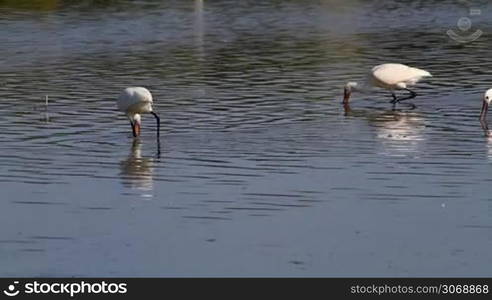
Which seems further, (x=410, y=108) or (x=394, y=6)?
(x=394, y=6)

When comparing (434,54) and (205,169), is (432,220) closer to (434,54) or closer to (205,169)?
(205,169)

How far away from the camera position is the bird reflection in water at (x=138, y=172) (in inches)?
580

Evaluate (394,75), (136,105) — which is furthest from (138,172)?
(394,75)

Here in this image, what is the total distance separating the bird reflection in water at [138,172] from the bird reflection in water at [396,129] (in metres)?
2.62

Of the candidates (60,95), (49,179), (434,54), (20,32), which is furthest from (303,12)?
(49,179)

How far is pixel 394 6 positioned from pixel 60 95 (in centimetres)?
1942

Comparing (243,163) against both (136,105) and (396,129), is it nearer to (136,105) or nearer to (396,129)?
Answer: (136,105)

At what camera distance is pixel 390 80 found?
21.3 metres

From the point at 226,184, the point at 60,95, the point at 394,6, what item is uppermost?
the point at 226,184

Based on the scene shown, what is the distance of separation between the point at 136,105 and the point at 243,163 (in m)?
2.74

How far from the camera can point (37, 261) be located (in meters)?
11.6

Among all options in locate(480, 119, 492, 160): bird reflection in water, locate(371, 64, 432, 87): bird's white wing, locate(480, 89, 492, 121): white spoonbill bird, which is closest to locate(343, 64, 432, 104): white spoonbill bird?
locate(371, 64, 432, 87): bird's white wing

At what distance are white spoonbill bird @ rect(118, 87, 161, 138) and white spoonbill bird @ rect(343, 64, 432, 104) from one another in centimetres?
377

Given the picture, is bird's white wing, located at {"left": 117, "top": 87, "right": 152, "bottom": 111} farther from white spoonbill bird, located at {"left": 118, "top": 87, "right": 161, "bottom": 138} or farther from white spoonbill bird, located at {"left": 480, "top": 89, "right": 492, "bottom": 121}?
white spoonbill bird, located at {"left": 480, "top": 89, "right": 492, "bottom": 121}
